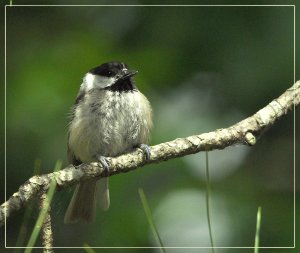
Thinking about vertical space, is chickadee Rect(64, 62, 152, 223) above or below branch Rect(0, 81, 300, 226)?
above

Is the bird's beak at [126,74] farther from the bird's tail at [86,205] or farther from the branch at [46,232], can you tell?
the branch at [46,232]

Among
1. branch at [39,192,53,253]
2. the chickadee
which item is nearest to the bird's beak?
the chickadee

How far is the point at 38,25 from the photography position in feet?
8.70

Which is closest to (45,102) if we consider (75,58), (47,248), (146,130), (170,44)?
(75,58)

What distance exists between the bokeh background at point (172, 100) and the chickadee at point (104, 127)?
0.17 feet

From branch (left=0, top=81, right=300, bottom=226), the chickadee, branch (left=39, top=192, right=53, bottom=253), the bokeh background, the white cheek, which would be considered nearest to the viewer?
branch (left=39, top=192, right=53, bottom=253)

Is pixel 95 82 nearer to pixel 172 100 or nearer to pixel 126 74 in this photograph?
pixel 126 74

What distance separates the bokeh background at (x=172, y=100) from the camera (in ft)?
7.26

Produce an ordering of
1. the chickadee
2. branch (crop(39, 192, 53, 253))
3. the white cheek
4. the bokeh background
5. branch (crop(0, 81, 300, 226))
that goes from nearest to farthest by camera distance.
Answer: branch (crop(39, 192, 53, 253)) < branch (crop(0, 81, 300, 226)) < the bokeh background < the chickadee < the white cheek

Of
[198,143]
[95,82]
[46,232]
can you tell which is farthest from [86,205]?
[46,232]

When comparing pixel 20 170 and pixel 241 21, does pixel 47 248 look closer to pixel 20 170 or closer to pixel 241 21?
pixel 20 170

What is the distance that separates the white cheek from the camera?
248cm

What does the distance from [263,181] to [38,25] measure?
45.8 inches

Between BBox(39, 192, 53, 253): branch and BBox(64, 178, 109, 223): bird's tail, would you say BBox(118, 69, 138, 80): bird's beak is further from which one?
BBox(39, 192, 53, 253): branch
